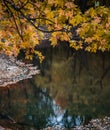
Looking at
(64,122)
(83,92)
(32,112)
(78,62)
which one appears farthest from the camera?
(78,62)

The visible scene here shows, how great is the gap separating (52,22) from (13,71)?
24377mm

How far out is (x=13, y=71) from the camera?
32.7 meters

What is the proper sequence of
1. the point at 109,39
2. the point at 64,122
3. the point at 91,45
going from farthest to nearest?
1. the point at 64,122
2. the point at 91,45
3. the point at 109,39

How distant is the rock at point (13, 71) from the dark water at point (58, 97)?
958 millimetres

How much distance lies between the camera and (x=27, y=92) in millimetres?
27531

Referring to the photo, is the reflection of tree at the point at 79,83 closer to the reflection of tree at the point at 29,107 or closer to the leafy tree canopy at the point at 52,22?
the reflection of tree at the point at 29,107

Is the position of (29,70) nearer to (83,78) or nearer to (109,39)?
(83,78)

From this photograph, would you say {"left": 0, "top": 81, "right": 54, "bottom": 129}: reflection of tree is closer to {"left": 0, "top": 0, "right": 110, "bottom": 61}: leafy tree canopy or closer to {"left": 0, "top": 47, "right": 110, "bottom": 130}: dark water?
{"left": 0, "top": 47, "right": 110, "bottom": 130}: dark water

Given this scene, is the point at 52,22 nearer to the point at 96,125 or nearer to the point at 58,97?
the point at 96,125

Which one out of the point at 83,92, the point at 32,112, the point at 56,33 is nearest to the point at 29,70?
the point at 83,92

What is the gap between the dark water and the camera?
71.2ft

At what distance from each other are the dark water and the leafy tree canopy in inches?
471

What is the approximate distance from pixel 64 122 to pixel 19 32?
529 inches

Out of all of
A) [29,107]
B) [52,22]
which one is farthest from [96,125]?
[52,22]
